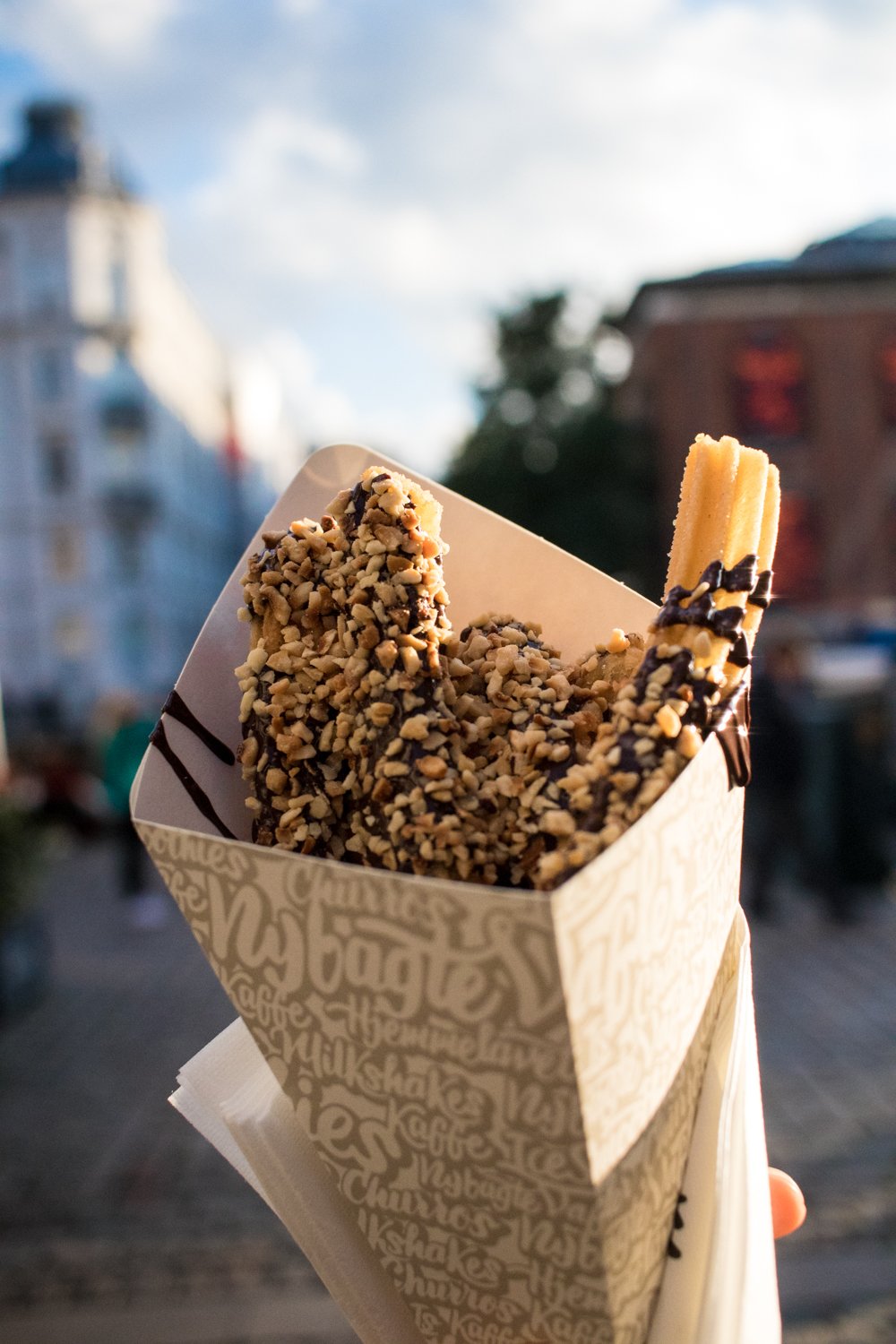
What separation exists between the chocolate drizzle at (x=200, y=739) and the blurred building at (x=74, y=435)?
35.9m

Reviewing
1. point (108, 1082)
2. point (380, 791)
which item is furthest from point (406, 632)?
point (108, 1082)

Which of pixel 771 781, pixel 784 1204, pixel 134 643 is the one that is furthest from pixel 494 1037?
pixel 134 643

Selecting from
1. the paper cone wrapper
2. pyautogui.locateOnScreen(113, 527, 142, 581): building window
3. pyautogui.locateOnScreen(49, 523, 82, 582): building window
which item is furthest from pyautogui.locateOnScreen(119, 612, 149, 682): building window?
the paper cone wrapper

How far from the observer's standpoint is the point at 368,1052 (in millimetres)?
999

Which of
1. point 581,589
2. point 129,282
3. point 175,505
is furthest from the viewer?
point 175,505

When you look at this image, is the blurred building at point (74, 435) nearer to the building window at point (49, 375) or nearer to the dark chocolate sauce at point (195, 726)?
the building window at point (49, 375)

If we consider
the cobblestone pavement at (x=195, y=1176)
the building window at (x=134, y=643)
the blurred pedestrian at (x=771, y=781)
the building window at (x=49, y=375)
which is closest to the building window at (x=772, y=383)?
the blurred pedestrian at (x=771, y=781)

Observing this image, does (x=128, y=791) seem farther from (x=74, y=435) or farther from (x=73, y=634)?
(x=74, y=435)

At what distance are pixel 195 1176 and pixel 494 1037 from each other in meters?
3.72

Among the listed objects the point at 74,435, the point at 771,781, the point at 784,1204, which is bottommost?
the point at 771,781

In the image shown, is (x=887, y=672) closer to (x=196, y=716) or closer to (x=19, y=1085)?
(x=19, y=1085)

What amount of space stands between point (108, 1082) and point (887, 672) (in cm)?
846

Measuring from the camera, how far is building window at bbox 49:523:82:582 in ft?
121

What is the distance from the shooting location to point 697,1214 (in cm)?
113
